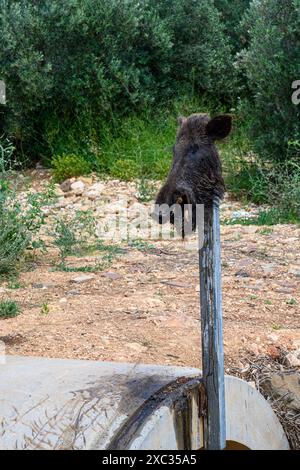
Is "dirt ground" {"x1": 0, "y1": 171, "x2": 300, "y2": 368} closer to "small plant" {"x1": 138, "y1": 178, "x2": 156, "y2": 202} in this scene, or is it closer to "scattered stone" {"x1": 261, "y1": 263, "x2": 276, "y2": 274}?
"scattered stone" {"x1": 261, "y1": 263, "x2": 276, "y2": 274}

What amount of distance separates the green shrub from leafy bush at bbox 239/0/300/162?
1765mm

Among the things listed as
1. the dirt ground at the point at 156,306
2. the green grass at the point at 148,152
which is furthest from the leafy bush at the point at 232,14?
the dirt ground at the point at 156,306

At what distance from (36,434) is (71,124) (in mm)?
7384

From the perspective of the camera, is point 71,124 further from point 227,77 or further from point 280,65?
point 280,65

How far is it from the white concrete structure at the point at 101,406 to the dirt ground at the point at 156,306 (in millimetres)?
1094

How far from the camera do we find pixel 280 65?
777cm

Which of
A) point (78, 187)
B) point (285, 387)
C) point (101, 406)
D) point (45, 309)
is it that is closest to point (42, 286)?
point (45, 309)

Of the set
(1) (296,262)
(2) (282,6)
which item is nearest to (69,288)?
(1) (296,262)

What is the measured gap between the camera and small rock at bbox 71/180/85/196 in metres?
8.27

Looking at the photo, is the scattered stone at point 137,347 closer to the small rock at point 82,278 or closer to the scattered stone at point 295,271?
the small rock at point 82,278

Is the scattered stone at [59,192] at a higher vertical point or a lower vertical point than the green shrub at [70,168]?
lower

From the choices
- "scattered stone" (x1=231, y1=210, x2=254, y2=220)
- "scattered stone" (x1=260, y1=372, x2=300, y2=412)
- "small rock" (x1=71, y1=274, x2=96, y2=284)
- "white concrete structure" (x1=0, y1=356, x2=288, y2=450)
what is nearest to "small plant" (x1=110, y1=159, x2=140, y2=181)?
"scattered stone" (x1=231, y1=210, x2=254, y2=220)

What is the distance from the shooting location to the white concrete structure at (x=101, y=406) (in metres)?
2.28

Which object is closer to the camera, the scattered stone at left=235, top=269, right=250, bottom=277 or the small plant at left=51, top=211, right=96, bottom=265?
the scattered stone at left=235, top=269, right=250, bottom=277
